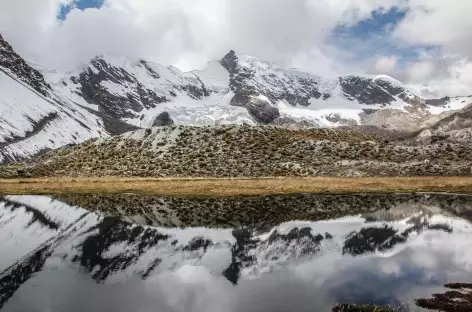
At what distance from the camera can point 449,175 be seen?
84.9 m

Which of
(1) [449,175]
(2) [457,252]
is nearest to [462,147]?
(1) [449,175]

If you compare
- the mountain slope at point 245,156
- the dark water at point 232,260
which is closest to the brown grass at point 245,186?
the mountain slope at point 245,156

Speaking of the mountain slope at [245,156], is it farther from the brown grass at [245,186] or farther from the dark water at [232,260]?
the dark water at [232,260]

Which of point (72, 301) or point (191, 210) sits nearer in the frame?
point (72, 301)

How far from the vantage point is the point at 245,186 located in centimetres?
7775

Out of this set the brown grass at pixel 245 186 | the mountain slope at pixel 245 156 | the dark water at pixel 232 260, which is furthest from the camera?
the mountain slope at pixel 245 156

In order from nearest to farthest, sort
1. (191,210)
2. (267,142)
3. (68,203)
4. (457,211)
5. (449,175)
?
(457,211)
(191,210)
(68,203)
(449,175)
(267,142)

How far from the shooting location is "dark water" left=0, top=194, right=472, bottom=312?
25.2 metres

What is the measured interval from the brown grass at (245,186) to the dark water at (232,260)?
63.6 feet

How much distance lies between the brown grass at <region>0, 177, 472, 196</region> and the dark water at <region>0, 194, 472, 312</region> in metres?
19.4

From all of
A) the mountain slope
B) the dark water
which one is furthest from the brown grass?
the dark water

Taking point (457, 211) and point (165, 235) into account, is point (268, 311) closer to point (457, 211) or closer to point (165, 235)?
point (165, 235)

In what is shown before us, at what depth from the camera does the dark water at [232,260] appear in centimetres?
2516

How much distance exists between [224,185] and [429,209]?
33.0 metres
